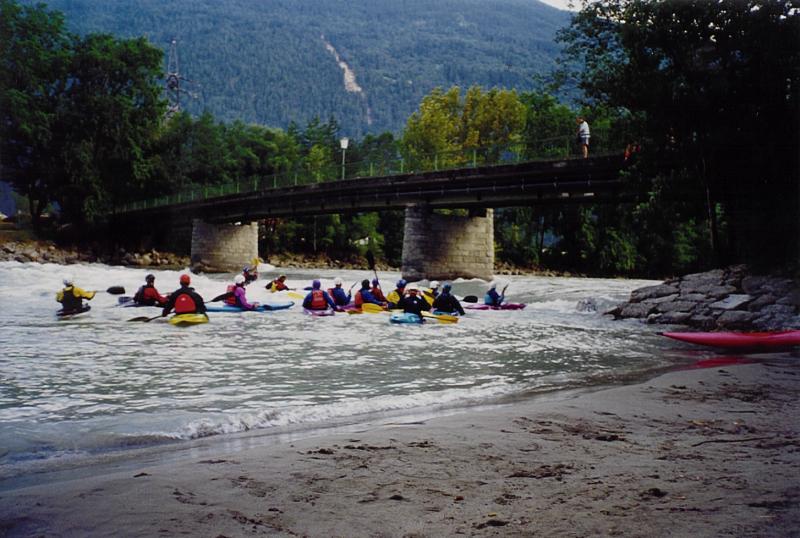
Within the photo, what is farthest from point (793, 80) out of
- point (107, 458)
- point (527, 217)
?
point (527, 217)

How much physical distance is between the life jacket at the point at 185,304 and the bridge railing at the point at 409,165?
703 inches

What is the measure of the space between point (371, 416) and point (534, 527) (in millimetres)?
4019

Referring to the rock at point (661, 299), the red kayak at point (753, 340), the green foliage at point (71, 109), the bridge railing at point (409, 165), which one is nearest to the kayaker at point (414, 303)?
the rock at point (661, 299)

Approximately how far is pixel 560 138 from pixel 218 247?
33.9m

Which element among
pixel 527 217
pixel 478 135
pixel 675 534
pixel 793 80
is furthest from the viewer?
pixel 478 135

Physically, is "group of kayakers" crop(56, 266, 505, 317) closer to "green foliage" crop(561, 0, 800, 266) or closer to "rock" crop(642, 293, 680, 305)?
"rock" crop(642, 293, 680, 305)

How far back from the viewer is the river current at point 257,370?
23.0 ft

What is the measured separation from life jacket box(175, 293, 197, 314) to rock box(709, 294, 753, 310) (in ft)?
45.2

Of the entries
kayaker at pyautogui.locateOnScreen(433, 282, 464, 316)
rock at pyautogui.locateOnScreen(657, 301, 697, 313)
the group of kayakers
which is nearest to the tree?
the group of kayakers

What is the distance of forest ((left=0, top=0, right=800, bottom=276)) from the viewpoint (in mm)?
21031

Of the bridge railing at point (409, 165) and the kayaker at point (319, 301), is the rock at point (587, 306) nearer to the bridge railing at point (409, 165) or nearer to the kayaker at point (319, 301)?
the bridge railing at point (409, 165)

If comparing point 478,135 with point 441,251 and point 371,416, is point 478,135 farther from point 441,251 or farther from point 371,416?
point 371,416

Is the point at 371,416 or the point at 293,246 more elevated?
the point at 293,246

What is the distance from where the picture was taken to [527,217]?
63375mm
